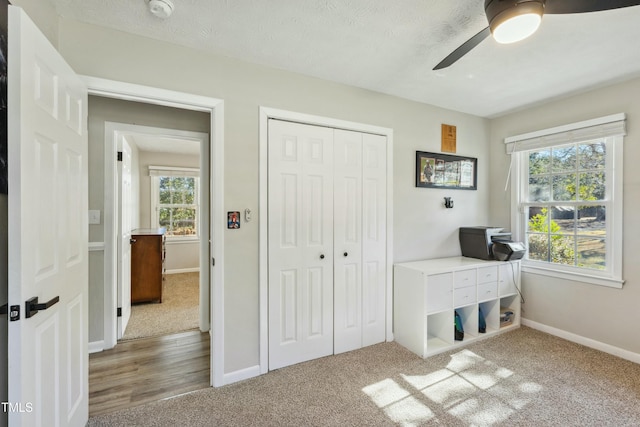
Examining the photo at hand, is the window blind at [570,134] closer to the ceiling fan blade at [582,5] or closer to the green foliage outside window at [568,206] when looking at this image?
the green foliage outside window at [568,206]

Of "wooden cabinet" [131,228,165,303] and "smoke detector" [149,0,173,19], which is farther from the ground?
"smoke detector" [149,0,173,19]

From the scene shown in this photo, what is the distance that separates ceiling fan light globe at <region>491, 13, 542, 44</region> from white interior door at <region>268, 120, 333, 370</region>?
1.39m

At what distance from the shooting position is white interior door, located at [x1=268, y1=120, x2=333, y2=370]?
2.32m

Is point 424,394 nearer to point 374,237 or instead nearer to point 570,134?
point 374,237

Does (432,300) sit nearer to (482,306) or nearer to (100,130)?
Answer: (482,306)

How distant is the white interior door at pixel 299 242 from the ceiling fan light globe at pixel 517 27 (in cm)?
139

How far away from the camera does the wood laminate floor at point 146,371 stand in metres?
2.00

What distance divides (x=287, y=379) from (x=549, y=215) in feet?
10.3

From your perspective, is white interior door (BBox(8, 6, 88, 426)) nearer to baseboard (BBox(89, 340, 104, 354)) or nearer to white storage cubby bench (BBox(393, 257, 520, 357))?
baseboard (BBox(89, 340, 104, 354))

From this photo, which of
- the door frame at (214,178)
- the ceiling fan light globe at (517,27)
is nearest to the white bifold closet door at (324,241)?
the door frame at (214,178)

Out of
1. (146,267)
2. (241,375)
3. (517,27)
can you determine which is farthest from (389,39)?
(146,267)

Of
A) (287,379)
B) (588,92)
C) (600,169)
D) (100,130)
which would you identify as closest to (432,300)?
(287,379)

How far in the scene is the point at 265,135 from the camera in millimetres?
2273

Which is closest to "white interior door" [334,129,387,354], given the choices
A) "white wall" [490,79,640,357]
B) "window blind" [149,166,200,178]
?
"white wall" [490,79,640,357]
